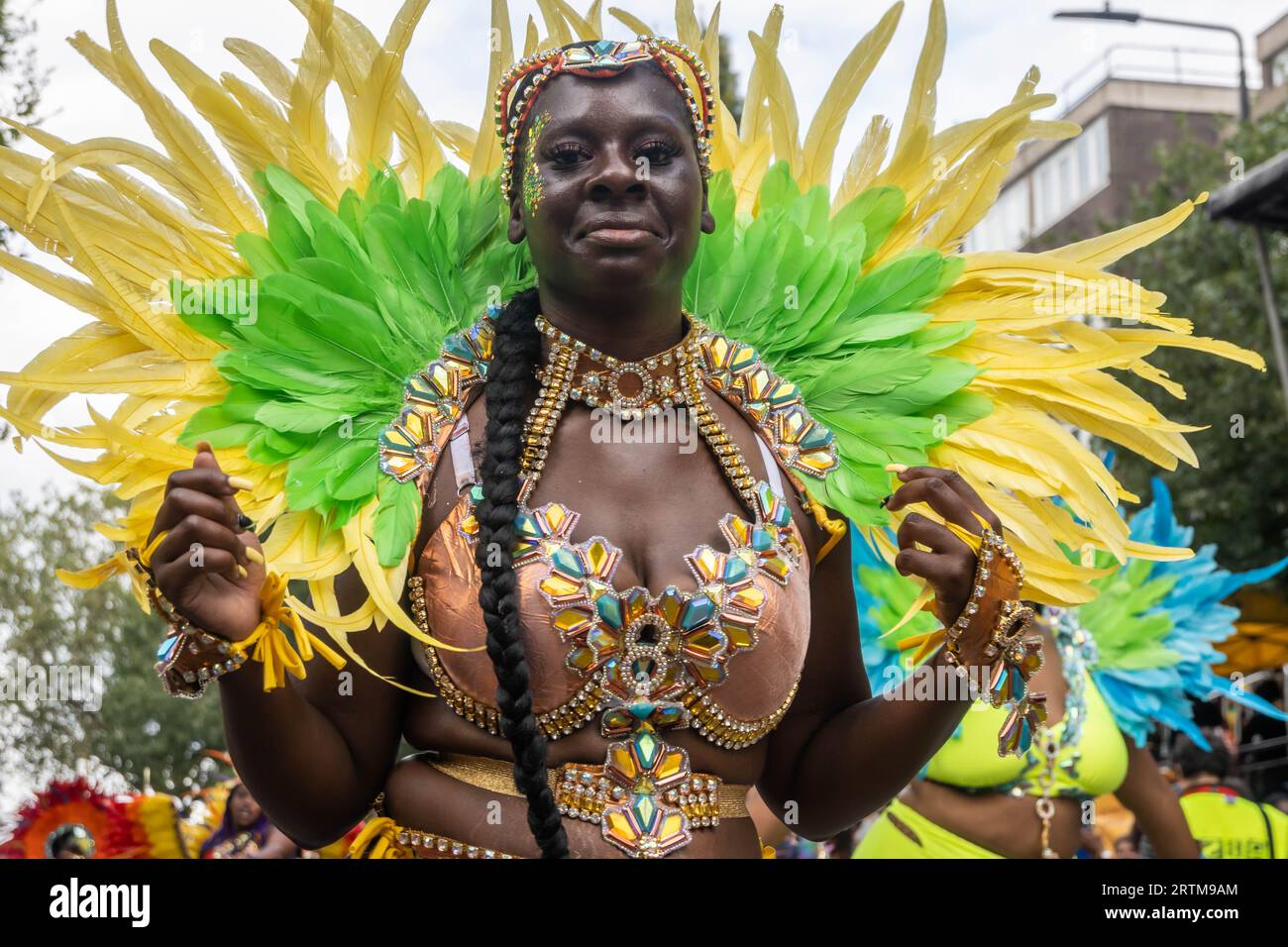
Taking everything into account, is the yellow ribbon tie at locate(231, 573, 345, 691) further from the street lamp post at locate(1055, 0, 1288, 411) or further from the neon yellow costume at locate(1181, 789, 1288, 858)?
the street lamp post at locate(1055, 0, 1288, 411)

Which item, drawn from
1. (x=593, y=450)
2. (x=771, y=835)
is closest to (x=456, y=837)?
(x=593, y=450)

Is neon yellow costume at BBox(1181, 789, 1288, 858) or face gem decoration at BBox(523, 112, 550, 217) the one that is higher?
face gem decoration at BBox(523, 112, 550, 217)

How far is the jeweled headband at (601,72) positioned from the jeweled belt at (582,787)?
0.95m

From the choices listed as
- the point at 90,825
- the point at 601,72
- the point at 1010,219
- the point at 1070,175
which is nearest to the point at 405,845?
the point at 601,72

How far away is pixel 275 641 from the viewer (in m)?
2.24

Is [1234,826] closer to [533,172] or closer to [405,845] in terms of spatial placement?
[405,845]

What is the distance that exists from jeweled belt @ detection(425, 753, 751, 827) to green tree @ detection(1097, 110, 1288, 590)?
1218 cm

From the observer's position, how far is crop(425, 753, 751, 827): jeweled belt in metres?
2.45

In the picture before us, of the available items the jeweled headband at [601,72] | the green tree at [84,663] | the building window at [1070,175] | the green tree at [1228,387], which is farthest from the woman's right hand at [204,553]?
the building window at [1070,175]

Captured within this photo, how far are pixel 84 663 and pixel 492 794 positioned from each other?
19513 mm

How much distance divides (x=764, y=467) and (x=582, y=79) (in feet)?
2.37

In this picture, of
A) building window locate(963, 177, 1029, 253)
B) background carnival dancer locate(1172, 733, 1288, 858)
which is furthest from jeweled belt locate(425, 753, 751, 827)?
building window locate(963, 177, 1029, 253)

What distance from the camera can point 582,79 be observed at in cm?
254

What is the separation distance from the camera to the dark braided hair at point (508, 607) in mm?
2355
